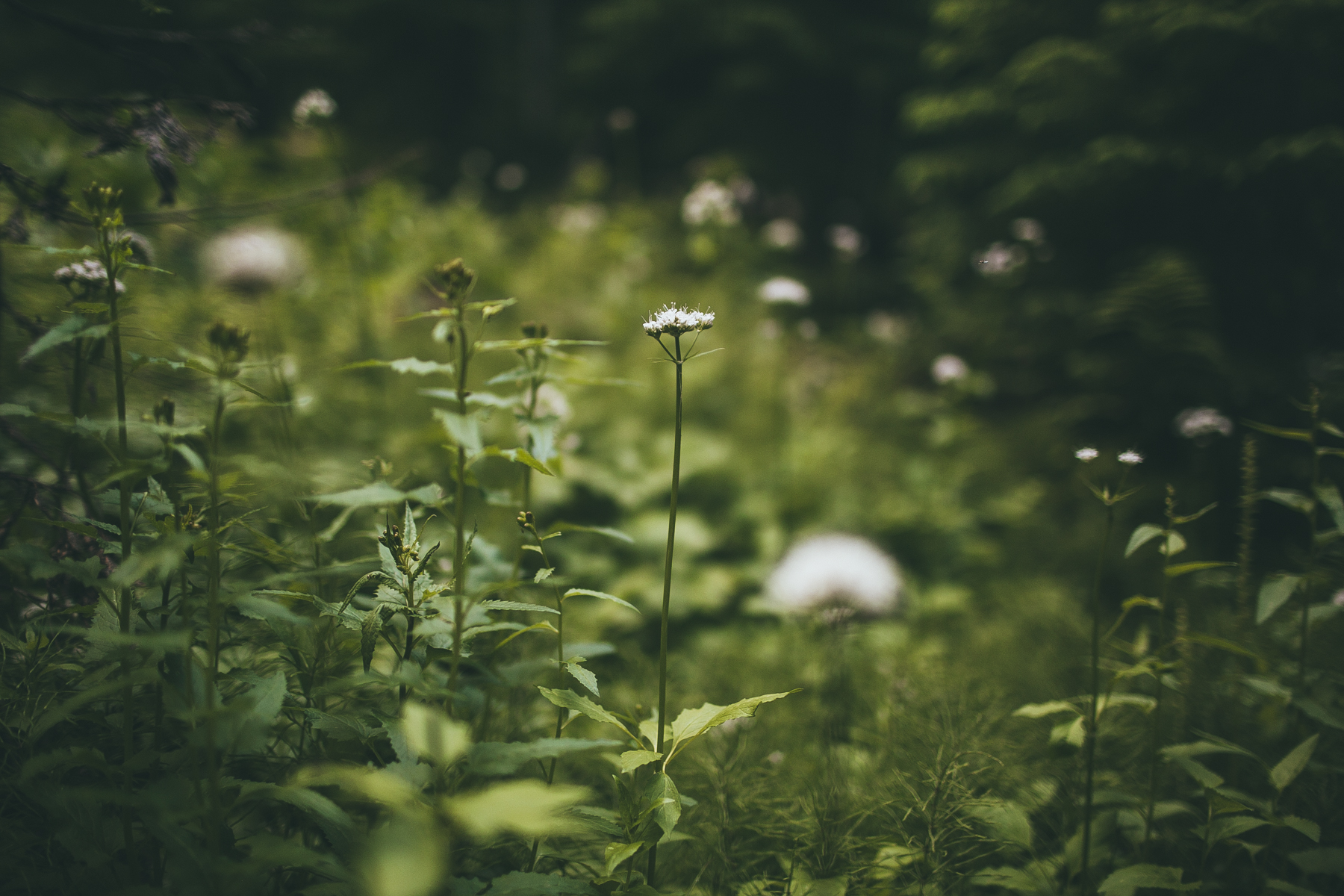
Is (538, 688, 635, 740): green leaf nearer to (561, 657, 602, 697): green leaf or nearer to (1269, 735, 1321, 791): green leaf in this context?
(561, 657, 602, 697): green leaf

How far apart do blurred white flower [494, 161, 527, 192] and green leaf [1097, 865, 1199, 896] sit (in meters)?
5.34

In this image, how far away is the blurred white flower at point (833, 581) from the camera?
1.96 m

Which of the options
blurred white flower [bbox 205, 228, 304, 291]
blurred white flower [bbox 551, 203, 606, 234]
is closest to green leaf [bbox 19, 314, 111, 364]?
blurred white flower [bbox 205, 228, 304, 291]

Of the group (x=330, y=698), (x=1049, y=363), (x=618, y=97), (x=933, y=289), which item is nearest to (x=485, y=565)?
(x=330, y=698)

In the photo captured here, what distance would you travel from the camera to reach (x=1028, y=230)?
3047 millimetres

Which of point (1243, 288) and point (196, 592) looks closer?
point (196, 592)

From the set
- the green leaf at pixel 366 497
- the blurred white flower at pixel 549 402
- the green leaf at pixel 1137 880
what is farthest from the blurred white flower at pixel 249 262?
the green leaf at pixel 1137 880

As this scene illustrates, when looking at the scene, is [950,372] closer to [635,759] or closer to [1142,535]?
[1142,535]

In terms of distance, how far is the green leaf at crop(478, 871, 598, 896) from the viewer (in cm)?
76

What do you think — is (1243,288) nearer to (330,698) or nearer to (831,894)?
(831,894)

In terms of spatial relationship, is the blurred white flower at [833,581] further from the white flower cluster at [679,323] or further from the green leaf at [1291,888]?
the white flower cluster at [679,323]

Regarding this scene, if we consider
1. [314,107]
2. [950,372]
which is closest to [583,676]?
[950,372]

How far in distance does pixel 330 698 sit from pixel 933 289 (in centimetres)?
390

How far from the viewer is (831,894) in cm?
100
